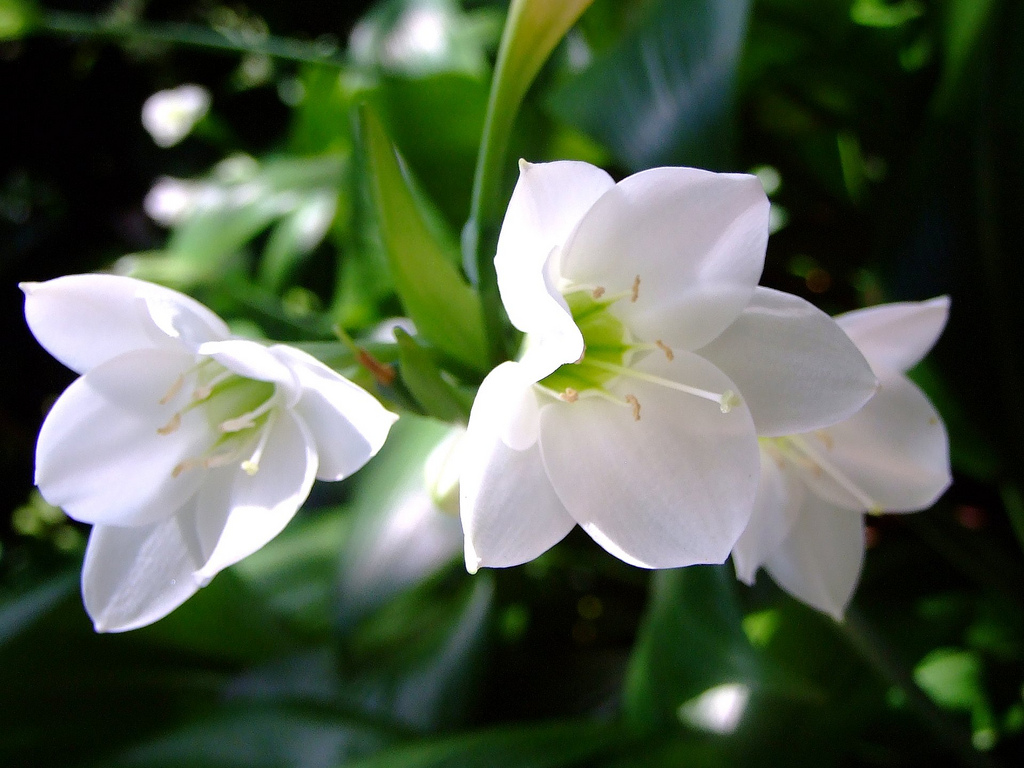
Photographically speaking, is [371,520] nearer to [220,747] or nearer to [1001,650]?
[220,747]

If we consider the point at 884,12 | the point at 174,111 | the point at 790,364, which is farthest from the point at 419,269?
the point at 174,111

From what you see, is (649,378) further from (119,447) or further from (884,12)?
(884,12)

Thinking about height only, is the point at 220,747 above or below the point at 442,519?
below

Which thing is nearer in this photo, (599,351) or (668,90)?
(599,351)

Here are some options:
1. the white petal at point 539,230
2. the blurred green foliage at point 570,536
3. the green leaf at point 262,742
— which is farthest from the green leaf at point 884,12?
the green leaf at point 262,742

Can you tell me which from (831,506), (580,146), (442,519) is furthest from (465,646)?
(580,146)

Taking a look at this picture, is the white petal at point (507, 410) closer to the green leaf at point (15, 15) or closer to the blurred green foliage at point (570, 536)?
the blurred green foliage at point (570, 536)

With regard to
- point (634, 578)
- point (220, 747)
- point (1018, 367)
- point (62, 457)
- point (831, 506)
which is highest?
point (62, 457)
